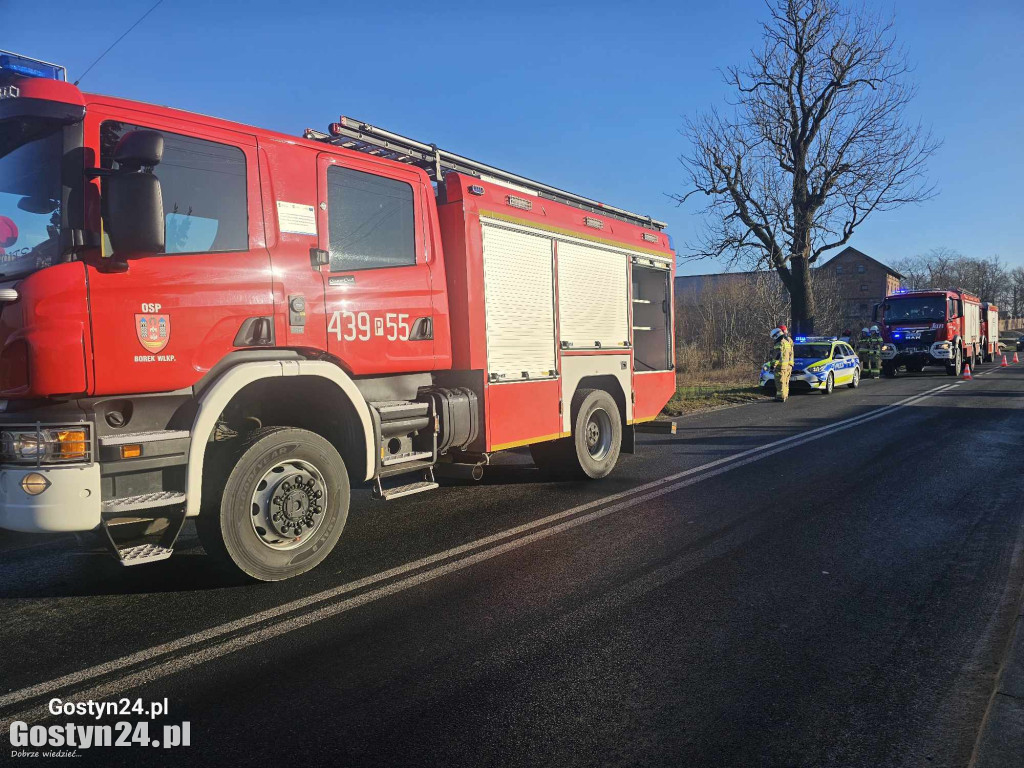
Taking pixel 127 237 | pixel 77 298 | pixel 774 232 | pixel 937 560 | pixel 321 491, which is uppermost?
pixel 774 232

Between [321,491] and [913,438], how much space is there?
30.6ft

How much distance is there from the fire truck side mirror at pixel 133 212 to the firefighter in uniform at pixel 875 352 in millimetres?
29368

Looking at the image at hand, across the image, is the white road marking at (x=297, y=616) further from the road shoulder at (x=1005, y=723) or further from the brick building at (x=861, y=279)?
the brick building at (x=861, y=279)

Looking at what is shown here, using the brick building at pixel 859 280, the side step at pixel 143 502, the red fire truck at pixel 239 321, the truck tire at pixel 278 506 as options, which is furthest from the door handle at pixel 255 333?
the brick building at pixel 859 280

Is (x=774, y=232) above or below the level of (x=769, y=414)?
above

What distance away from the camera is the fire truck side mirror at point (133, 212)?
Result: 148 inches

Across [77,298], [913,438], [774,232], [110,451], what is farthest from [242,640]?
[774,232]

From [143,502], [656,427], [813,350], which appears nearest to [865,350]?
[813,350]

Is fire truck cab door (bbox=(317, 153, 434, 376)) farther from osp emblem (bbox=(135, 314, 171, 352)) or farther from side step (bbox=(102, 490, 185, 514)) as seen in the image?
side step (bbox=(102, 490, 185, 514))

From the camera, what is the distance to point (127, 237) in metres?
3.79

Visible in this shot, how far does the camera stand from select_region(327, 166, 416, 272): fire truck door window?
5121 mm

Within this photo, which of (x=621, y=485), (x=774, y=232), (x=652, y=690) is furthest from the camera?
(x=774, y=232)

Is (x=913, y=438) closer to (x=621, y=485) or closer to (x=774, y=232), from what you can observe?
(x=621, y=485)

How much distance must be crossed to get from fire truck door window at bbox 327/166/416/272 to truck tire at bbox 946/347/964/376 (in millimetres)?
27172
